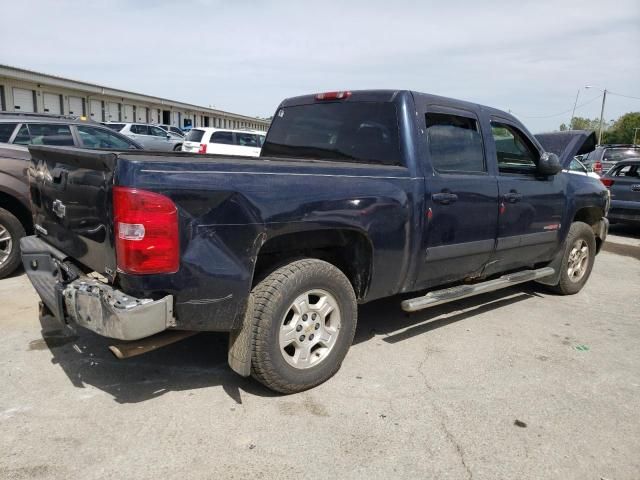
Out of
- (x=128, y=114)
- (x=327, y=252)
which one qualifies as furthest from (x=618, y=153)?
(x=128, y=114)

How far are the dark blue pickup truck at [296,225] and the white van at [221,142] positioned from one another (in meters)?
12.4

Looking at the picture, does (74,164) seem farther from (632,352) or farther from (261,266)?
(632,352)

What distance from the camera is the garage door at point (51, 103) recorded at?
30.2 metres

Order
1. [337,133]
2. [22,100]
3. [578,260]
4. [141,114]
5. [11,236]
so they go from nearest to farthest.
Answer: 1. [337,133]
2. [11,236]
3. [578,260]
4. [22,100]
5. [141,114]

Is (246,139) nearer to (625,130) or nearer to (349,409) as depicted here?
(349,409)

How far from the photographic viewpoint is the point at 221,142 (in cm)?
1742

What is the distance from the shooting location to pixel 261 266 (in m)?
3.33

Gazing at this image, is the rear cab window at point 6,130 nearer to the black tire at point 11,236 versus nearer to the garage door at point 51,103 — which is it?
the black tire at point 11,236

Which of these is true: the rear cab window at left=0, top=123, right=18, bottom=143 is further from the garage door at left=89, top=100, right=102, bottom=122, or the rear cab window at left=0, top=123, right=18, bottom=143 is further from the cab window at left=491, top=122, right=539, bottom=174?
the garage door at left=89, top=100, right=102, bottom=122

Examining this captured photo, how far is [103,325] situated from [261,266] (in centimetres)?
102

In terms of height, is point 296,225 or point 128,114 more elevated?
point 128,114

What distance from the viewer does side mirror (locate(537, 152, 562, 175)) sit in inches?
188

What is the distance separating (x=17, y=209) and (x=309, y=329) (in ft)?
13.6

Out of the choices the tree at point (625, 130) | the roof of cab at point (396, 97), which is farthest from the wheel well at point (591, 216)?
the tree at point (625, 130)
